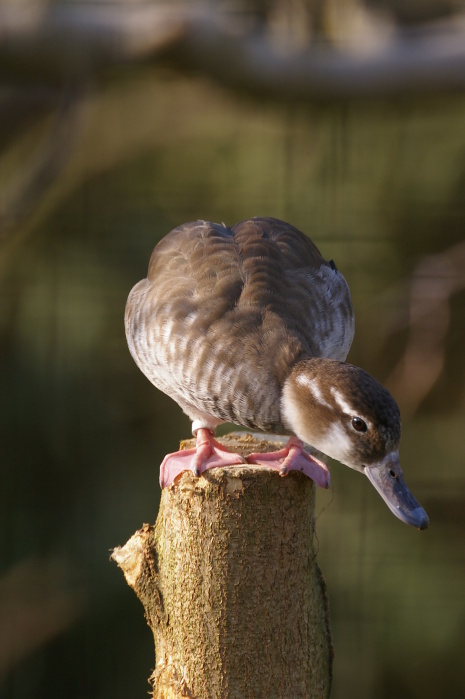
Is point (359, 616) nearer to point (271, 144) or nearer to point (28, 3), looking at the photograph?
point (271, 144)

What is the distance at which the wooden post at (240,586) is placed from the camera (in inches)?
62.1

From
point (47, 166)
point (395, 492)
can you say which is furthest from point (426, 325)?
point (395, 492)

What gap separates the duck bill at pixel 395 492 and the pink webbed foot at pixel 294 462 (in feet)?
0.29

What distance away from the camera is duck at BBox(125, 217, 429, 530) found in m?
1.65

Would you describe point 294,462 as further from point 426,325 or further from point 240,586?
point 426,325

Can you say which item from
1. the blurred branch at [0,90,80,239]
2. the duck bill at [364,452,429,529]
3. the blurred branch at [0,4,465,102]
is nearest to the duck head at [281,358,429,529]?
the duck bill at [364,452,429,529]

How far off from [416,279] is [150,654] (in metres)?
1.66

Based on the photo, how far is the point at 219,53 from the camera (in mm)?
2781

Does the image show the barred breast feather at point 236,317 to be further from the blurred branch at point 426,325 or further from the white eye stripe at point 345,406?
the blurred branch at point 426,325

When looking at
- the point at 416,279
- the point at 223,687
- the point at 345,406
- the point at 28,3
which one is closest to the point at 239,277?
the point at 345,406

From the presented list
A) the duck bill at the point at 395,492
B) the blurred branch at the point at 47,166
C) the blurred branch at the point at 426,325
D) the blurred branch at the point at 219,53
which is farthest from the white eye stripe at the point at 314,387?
the blurred branch at the point at 426,325

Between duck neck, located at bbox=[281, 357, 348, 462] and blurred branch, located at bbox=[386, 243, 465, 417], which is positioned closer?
duck neck, located at bbox=[281, 357, 348, 462]

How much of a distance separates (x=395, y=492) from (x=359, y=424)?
0.44ft

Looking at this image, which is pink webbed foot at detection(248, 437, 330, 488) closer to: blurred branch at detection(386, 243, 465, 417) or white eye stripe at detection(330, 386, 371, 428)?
white eye stripe at detection(330, 386, 371, 428)
